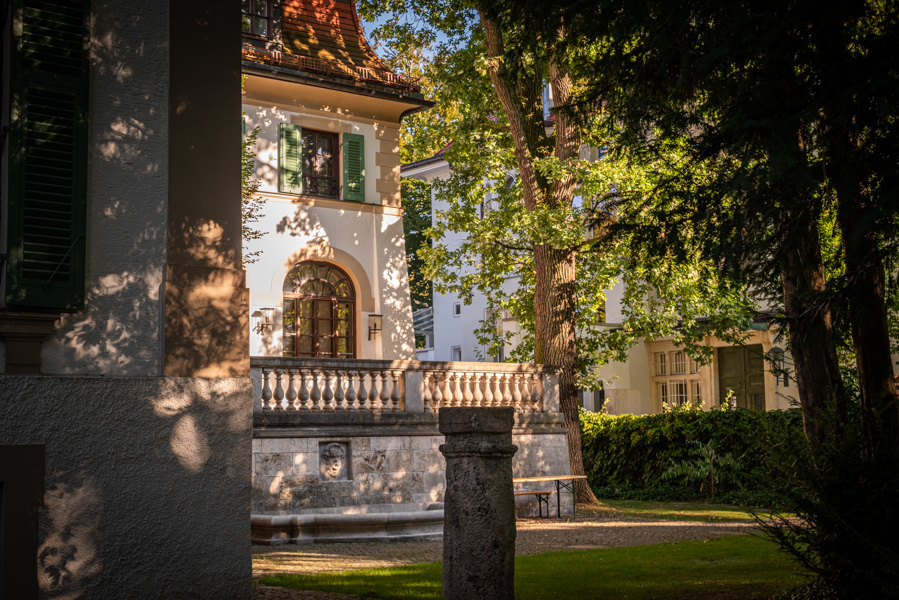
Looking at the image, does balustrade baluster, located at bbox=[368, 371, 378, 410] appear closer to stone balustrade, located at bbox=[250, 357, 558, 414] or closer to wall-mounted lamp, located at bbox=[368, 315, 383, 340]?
stone balustrade, located at bbox=[250, 357, 558, 414]

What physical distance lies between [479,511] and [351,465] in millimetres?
9253

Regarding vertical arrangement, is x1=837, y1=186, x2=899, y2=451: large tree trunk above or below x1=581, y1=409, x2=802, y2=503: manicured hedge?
above

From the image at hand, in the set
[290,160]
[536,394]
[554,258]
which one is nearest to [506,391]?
[536,394]

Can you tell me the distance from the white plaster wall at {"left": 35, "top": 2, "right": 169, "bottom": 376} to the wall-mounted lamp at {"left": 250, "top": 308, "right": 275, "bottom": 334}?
12.6m

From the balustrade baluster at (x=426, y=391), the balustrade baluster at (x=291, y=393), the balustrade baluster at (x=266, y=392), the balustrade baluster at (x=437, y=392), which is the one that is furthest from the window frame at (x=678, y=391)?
the balustrade baluster at (x=266, y=392)

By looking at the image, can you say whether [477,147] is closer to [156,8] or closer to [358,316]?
[358,316]

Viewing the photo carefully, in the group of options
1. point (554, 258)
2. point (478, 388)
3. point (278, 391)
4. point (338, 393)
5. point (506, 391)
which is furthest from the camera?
point (554, 258)

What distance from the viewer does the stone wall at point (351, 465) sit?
14.3 m

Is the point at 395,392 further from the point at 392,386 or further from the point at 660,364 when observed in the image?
the point at 660,364

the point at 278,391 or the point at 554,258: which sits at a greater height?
the point at 554,258

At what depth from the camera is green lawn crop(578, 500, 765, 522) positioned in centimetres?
1648

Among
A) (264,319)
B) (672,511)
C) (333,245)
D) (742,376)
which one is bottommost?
(672,511)

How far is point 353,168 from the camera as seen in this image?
862 inches

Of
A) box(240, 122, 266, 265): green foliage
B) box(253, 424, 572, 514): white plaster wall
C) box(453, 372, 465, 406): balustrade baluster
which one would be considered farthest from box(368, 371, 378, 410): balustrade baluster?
box(240, 122, 266, 265): green foliage
